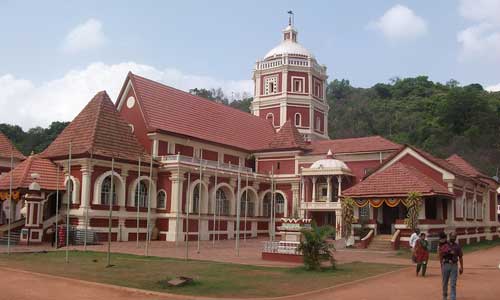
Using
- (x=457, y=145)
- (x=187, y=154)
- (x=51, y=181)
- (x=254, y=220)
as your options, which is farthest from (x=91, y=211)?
(x=457, y=145)

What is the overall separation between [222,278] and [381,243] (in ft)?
50.0

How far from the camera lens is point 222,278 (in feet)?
53.1

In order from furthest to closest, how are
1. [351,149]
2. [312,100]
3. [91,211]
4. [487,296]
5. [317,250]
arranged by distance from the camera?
[312,100] < [351,149] < [91,211] < [317,250] < [487,296]

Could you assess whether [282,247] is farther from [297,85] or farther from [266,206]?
[297,85]

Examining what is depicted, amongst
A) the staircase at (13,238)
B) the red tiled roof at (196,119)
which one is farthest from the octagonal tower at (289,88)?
the staircase at (13,238)

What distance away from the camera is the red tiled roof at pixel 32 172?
31.1 metres

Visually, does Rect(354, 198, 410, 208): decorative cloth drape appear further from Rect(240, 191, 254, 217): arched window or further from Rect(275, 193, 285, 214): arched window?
Rect(275, 193, 285, 214): arched window

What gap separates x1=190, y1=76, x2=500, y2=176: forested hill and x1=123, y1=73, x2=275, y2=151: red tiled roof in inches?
1146

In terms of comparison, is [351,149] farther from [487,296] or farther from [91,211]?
[487,296]

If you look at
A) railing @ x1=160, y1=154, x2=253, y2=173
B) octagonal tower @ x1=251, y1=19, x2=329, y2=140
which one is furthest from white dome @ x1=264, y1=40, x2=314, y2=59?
railing @ x1=160, y1=154, x2=253, y2=173

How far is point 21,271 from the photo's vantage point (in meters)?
17.4

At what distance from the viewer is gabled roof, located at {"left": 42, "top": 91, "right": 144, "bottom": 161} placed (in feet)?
110

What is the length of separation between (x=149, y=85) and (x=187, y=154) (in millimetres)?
5720

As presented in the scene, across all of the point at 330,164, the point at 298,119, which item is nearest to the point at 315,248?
the point at 330,164
